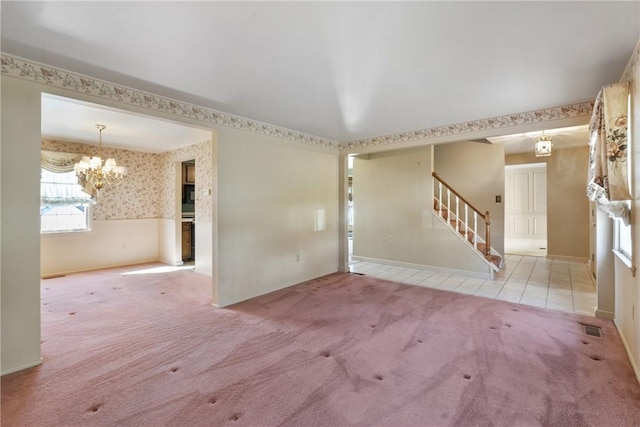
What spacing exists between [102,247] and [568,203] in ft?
34.1

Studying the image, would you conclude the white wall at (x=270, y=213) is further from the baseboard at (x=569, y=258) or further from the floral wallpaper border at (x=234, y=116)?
the baseboard at (x=569, y=258)

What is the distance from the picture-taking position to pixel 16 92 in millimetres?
2291

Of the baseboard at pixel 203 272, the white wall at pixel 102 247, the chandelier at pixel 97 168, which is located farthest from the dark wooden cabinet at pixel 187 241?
the chandelier at pixel 97 168

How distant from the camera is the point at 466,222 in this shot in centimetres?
567

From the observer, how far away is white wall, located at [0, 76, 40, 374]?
2250 mm

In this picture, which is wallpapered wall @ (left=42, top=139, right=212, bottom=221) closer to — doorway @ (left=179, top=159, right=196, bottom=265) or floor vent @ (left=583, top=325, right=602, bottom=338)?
doorway @ (left=179, top=159, right=196, bottom=265)

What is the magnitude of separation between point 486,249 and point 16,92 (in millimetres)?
6649

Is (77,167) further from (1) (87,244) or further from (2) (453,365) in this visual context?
(2) (453,365)

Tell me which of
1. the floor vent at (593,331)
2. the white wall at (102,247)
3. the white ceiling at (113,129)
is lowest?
the floor vent at (593,331)

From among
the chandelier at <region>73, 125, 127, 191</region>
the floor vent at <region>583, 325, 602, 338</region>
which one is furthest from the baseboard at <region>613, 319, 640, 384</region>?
the chandelier at <region>73, 125, 127, 191</region>

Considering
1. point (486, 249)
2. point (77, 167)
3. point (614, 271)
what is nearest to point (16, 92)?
point (77, 167)

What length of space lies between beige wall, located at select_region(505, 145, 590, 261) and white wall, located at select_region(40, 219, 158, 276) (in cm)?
942

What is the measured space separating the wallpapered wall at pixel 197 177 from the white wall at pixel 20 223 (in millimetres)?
2530

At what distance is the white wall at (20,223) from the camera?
225 cm
